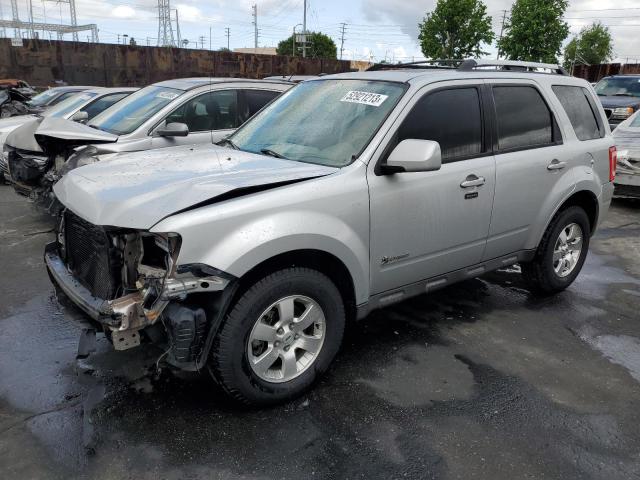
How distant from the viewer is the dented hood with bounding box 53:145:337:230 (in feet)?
8.69

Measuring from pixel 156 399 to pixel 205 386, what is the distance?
0.98 ft

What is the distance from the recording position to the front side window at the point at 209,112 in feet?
21.0

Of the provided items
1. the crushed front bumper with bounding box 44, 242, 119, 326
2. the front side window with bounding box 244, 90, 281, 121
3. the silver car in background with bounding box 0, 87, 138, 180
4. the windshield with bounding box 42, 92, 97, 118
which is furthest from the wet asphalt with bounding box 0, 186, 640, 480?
the windshield with bounding box 42, 92, 97, 118

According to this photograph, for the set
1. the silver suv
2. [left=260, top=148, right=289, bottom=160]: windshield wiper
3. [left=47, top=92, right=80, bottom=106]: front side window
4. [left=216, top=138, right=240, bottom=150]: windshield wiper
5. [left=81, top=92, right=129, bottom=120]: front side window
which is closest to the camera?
the silver suv

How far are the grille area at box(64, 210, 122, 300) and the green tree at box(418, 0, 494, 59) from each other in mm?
30379

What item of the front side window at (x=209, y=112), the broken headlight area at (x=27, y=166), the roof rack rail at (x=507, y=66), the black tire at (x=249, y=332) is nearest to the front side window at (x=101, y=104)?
the broken headlight area at (x=27, y=166)

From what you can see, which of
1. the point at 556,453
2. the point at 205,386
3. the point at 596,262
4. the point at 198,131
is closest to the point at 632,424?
the point at 556,453

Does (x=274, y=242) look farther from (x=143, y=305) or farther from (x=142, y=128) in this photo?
(x=142, y=128)

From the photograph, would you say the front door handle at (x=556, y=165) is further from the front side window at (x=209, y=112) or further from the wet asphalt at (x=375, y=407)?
the front side window at (x=209, y=112)

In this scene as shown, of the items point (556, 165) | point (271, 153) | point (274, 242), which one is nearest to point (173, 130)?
point (271, 153)

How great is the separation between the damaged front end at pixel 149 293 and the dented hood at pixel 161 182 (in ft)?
0.35

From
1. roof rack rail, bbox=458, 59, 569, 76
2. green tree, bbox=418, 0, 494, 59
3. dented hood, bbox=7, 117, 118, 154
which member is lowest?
dented hood, bbox=7, 117, 118, 154

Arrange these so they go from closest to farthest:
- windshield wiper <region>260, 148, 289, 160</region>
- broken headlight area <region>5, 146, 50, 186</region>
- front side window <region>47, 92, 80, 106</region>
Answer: windshield wiper <region>260, 148, 289, 160</region> < broken headlight area <region>5, 146, 50, 186</region> < front side window <region>47, 92, 80, 106</region>

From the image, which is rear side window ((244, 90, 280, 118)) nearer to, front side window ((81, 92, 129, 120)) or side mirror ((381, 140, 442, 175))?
front side window ((81, 92, 129, 120))
